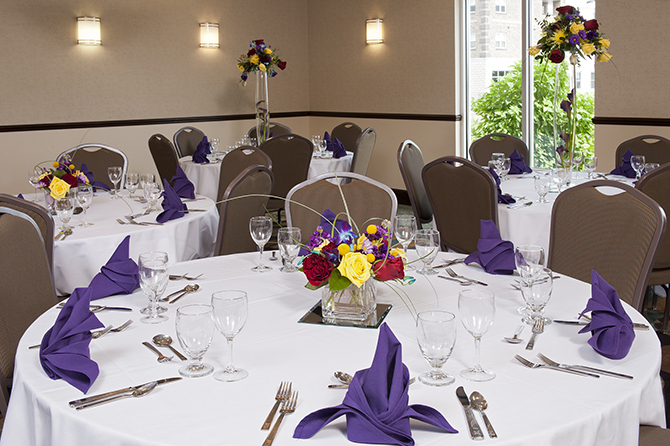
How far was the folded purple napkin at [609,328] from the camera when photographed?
142 centimetres

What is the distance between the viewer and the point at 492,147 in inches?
199

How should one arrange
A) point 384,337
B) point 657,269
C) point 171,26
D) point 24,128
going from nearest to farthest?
point 384,337
point 657,269
point 24,128
point 171,26

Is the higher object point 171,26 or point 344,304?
point 171,26

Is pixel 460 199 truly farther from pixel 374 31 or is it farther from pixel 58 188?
pixel 374 31

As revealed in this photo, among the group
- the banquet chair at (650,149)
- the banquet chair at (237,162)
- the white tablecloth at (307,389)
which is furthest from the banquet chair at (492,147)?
the white tablecloth at (307,389)

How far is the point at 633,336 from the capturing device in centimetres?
144

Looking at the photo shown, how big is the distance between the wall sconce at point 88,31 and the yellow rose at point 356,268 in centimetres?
622

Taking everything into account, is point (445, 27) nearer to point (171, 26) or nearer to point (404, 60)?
point (404, 60)

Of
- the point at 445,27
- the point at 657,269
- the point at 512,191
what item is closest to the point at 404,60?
the point at 445,27

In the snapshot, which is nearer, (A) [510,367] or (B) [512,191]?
(A) [510,367]

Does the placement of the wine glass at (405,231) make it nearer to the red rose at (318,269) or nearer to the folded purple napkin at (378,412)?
the red rose at (318,269)

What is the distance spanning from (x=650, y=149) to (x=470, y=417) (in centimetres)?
389

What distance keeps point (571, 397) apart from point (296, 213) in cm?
181

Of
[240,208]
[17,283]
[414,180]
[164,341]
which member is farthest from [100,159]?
[164,341]
